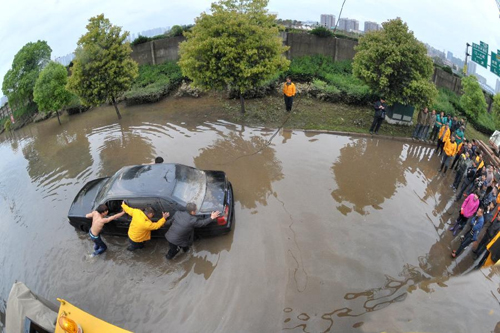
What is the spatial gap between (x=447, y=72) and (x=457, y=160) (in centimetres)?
1096

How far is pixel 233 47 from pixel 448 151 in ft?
27.3

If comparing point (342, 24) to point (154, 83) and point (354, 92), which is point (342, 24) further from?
point (154, 83)

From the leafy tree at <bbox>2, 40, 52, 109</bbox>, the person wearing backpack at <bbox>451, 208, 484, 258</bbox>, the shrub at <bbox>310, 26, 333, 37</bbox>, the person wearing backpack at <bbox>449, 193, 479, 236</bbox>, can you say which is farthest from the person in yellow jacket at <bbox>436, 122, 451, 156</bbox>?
the leafy tree at <bbox>2, 40, 52, 109</bbox>

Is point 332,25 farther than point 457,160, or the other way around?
point 332,25

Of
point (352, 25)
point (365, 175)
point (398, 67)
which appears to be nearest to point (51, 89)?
point (365, 175)

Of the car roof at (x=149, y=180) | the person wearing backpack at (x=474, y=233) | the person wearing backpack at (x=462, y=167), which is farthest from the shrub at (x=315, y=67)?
the person wearing backpack at (x=474, y=233)

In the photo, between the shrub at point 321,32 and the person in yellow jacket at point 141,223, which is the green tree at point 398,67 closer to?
the shrub at point 321,32

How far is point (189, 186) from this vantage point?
25.3 ft

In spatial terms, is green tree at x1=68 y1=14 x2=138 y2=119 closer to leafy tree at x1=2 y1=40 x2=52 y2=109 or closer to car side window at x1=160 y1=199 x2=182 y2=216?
leafy tree at x1=2 y1=40 x2=52 y2=109

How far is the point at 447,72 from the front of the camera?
744 inches

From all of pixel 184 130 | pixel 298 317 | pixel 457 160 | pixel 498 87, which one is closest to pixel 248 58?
pixel 184 130

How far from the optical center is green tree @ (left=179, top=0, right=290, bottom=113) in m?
12.3

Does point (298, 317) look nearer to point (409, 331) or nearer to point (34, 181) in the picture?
point (409, 331)

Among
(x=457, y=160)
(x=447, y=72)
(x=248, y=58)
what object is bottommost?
(x=457, y=160)
